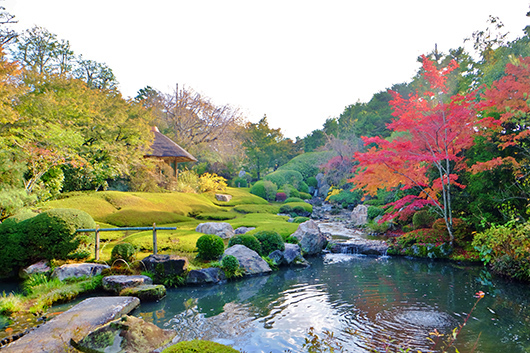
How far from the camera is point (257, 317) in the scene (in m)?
5.69

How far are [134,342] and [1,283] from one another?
633 cm

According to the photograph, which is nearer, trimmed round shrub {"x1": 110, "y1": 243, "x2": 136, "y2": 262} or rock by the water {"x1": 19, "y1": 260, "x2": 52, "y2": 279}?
rock by the water {"x1": 19, "y1": 260, "x2": 52, "y2": 279}

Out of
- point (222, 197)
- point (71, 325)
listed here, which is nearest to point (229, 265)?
point (71, 325)

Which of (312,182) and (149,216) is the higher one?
(312,182)

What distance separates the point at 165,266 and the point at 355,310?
15.3ft

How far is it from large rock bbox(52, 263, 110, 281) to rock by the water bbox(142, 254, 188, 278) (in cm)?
113

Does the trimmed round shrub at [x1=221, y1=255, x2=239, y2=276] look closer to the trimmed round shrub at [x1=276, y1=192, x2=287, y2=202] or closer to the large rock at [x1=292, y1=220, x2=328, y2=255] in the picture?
the large rock at [x1=292, y1=220, x2=328, y2=255]

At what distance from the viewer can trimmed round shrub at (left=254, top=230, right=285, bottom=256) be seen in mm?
10172

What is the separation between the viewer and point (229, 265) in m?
8.46

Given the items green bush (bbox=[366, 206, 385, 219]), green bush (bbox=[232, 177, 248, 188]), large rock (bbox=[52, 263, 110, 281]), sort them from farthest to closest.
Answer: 1. green bush (bbox=[232, 177, 248, 188])
2. green bush (bbox=[366, 206, 385, 219])
3. large rock (bbox=[52, 263, 110, 281])

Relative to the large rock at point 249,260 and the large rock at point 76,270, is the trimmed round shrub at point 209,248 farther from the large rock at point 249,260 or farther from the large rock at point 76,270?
the large rock at point 76,270

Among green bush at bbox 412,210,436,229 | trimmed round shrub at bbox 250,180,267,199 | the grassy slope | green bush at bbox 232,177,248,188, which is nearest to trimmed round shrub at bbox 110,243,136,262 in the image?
the grassy slope

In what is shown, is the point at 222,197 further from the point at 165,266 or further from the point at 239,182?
the point at 165,266

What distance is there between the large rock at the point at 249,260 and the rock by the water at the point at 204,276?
893 millimetres
